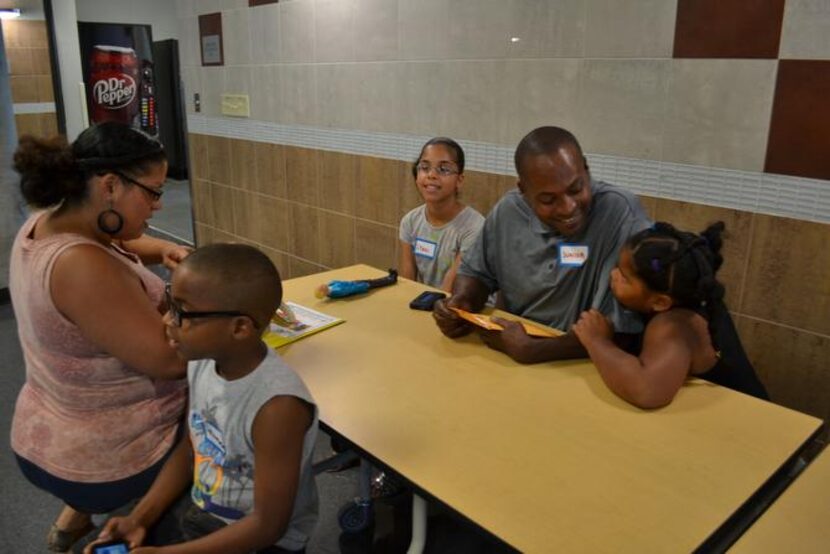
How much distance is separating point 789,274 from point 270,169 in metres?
3.20

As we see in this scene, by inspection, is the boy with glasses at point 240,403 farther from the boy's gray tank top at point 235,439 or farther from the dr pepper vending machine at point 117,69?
the dr pepper vending machine at point 117,69

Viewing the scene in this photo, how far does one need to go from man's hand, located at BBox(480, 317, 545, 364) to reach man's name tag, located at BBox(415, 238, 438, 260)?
0.90m

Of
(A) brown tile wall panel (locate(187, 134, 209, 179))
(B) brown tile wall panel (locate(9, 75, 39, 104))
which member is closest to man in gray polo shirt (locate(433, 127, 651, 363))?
(A) brown tile wall panel (locate(187, 134, 209, 179))

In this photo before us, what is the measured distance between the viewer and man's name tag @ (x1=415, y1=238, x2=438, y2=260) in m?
2.65

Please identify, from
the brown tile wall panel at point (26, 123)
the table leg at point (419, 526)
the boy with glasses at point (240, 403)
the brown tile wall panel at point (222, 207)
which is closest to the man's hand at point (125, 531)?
the boy with glasses at point (240, 403)

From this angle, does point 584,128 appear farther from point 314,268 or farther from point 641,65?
point 314,268

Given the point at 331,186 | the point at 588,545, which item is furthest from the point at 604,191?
the point at 331,186

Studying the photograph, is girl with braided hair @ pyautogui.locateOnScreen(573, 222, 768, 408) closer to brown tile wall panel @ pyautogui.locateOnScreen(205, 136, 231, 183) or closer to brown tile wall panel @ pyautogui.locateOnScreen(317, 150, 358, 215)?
brown tile wall panel @ pyautogui.locateOnScreen(317, 150, 358, 215)

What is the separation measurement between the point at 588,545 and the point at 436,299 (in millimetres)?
1162

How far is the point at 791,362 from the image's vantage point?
2195 millimetres

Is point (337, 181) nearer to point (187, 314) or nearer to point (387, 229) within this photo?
point (387, 229)

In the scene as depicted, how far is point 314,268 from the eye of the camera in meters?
4.21

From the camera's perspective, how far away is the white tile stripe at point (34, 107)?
4.80 metres

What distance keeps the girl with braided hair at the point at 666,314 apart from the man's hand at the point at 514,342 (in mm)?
151
